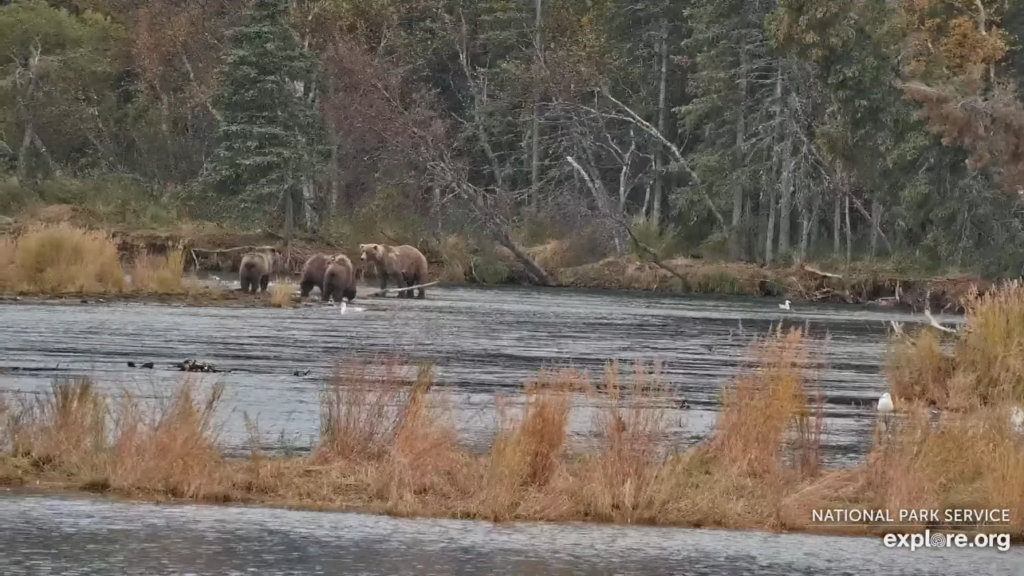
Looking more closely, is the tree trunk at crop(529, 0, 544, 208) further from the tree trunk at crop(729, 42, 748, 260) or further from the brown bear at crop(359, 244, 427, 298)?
the brown bear at crop(359, 244, 427, 298)

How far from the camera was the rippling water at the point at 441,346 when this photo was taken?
18047 mm

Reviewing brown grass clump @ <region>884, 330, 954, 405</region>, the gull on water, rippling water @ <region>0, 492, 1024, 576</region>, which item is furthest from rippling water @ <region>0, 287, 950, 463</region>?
rippling water @ <region>0, 492, 1024, 576</region>

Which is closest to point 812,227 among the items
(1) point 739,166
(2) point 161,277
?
(1) point 739,166

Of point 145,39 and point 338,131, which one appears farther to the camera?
point 145,39

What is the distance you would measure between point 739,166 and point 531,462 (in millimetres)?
50929

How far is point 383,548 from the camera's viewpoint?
10.9 metres

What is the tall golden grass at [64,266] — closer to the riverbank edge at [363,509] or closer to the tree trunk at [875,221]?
the riverbank edge at [363,509]

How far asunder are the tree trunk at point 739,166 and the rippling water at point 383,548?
49.2 metres

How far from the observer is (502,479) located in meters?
12.4

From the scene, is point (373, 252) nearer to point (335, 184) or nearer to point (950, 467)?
point (335, 184)

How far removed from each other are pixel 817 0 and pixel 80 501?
138 ft

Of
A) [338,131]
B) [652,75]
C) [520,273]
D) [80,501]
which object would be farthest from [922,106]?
[80,501]

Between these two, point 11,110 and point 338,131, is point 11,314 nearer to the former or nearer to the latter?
point 338,131

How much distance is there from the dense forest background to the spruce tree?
0.34 ft
